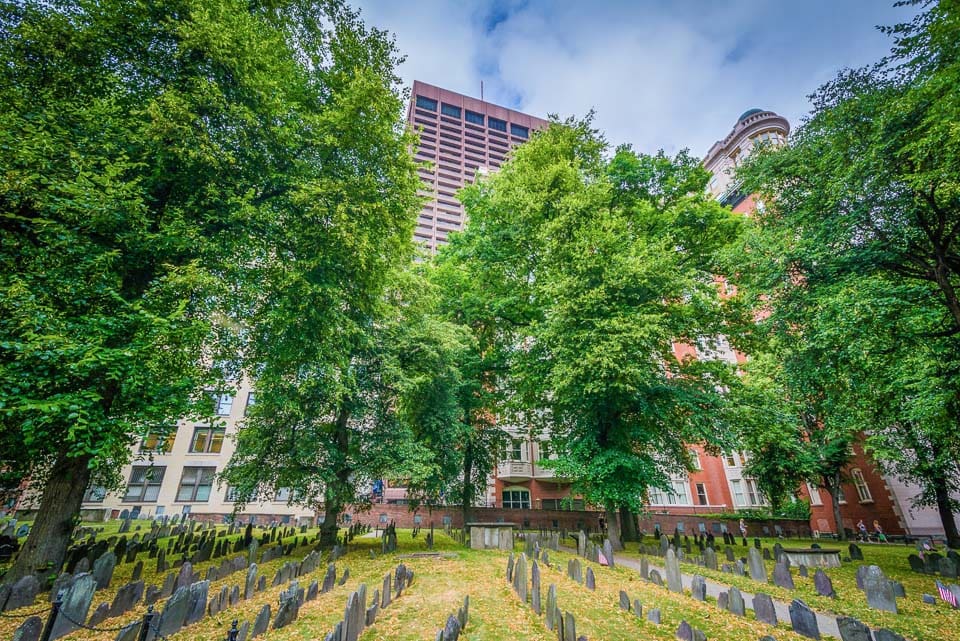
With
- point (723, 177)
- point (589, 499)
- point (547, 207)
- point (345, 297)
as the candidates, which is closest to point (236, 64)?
point (345, 297)

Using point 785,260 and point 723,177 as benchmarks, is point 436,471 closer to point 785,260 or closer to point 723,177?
point 785,260

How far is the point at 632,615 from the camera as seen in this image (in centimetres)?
691

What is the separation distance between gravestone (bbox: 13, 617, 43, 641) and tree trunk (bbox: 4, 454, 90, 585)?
4.07 meters

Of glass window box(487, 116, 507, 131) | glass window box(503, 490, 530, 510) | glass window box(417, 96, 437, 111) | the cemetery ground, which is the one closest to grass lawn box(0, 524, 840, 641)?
the cemetery ground

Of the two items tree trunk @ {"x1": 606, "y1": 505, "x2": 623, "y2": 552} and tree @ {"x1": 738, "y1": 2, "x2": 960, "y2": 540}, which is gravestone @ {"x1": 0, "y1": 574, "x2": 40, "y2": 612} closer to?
tree trunk @ {"x1": 606, "y1": 505, "x2": 623, "y2": 552}

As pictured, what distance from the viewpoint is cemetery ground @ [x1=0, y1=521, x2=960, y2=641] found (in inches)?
235

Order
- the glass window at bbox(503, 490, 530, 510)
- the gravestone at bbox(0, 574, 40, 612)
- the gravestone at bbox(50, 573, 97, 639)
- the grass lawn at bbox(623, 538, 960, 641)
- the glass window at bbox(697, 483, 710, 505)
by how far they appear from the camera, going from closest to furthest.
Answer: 1. the gravestone at bbox(50, 573, 97, 639)
2. the grass lawn at bbox(623, 538, 960, 641)
3. the gravestone at bbox(0, 574, 40, 612)
4. the glass window at bbox(503, 490, 530, 510)
5. the glass window at bbox(697, 483, 710, 505)

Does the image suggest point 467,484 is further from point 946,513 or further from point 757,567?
point 946,513

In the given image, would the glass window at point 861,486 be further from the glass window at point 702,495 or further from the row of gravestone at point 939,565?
the row of gravestone at point 939,565

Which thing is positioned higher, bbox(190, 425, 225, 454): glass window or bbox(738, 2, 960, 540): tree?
bbox(738, 2, 960, 540): tree

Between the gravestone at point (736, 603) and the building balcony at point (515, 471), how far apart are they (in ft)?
73.7

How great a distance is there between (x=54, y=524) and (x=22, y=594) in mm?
1763

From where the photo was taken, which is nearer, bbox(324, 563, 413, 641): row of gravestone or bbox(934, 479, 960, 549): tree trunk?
bbox(324, 563, 413, 641): row of gravestone

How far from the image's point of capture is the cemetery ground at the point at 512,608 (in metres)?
5.97
